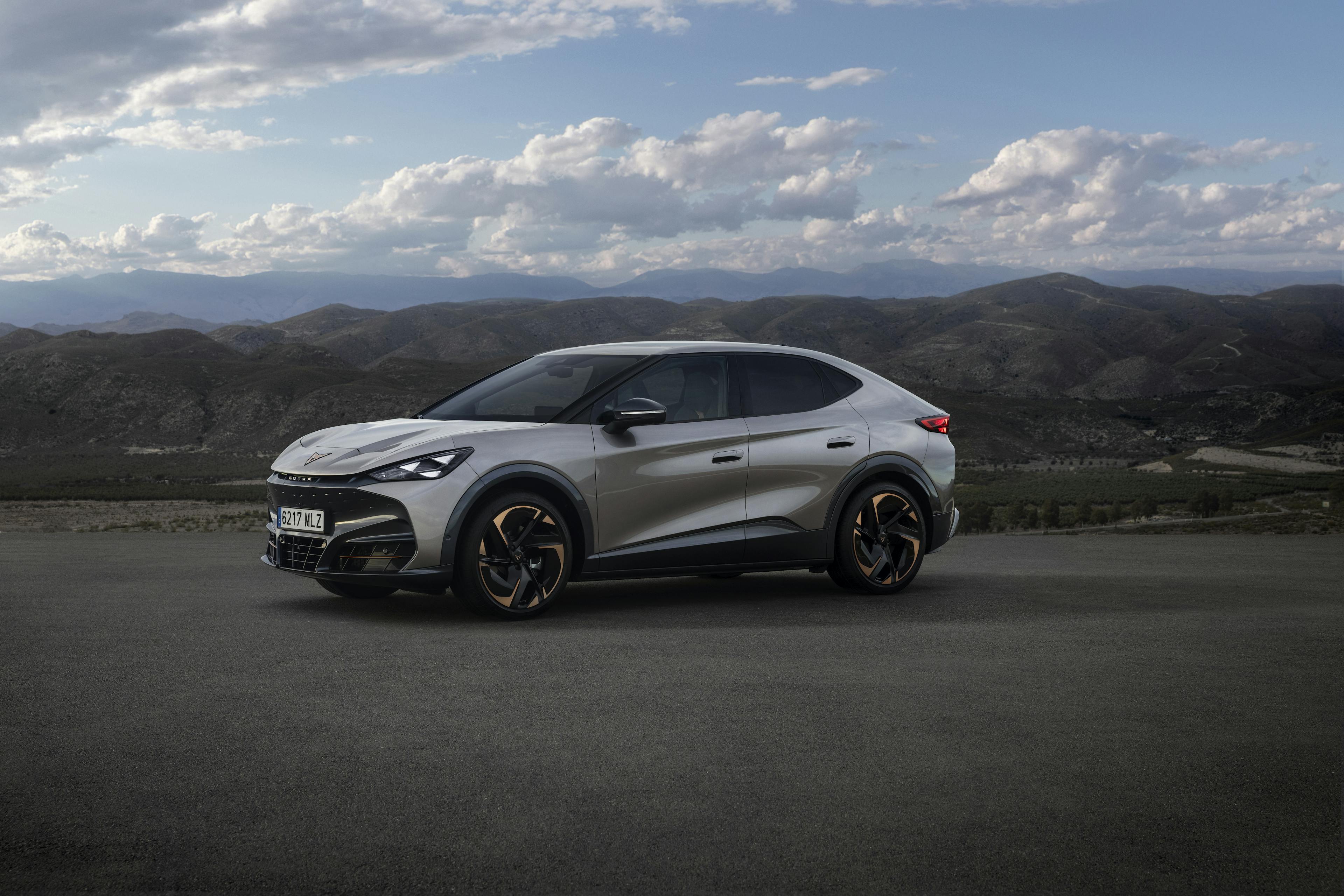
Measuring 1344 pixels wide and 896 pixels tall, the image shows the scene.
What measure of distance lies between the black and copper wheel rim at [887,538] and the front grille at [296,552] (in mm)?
3878

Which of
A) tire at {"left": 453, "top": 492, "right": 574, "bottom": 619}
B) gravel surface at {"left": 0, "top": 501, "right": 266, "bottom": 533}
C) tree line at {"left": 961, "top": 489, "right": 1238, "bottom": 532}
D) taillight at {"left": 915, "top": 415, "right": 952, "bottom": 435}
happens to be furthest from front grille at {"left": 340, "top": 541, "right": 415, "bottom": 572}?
tree line at {"left": 961, "top": 489, "right": 1238, "bottom": 532}

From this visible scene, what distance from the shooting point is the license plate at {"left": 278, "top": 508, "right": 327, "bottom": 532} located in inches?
297

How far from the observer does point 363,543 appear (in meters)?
7.39

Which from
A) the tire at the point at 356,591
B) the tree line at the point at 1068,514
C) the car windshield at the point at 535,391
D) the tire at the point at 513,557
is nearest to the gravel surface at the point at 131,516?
the tree line at the point at 1068,514

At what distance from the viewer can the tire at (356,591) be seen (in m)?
8.55

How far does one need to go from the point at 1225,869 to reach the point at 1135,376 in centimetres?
19234

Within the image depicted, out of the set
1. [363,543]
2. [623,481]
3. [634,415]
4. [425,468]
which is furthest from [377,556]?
[634,415]

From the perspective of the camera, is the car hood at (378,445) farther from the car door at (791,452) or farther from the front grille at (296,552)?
the car door at (791,452)

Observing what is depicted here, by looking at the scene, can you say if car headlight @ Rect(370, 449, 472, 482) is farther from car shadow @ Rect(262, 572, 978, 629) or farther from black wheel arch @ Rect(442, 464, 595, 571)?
car shadow @ Rect(262, 572, 978, 629)

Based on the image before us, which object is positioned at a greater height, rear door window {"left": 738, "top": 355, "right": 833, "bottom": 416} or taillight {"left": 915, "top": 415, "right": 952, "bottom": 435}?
rear door window {"left": 738, "top": 355, "right": 833, "bottom": 416}

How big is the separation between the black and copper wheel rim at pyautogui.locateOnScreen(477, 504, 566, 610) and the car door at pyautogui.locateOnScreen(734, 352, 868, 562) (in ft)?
4.87

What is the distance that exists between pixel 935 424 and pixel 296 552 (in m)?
5.00

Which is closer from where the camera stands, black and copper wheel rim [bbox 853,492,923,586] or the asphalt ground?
the asphalt ground

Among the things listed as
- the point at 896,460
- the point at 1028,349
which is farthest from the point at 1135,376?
the point at 896,460
